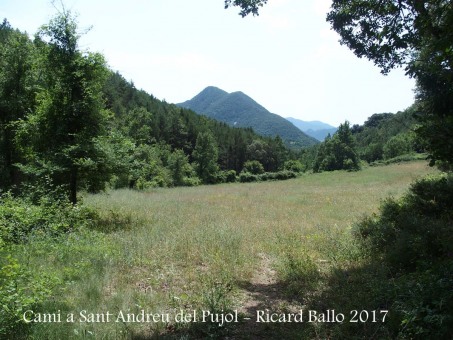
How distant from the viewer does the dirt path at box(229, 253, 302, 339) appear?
441cm

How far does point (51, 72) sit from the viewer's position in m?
11.9

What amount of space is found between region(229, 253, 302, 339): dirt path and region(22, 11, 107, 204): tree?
7.77m

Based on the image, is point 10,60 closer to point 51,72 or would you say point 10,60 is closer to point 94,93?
point 51,72

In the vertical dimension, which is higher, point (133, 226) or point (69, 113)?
point (69, 113)

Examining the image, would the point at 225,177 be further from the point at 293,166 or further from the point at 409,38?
the point at 409,38

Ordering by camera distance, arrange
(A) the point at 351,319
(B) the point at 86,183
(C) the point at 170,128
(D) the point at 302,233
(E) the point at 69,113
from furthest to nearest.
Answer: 1. (C) the point at 170,128
2. (B) the point at 86,183
3. (E) the point at 69,113
4. (D) the point at 302,233
5. (A) the point at 351,319

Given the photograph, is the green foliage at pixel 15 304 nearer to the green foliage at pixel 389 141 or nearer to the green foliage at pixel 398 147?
the green foliage at pixel 389 141

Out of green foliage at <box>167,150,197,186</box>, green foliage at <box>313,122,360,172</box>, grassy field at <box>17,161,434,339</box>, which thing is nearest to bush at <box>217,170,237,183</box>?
green foliage at <box>167,150,197,186</box>

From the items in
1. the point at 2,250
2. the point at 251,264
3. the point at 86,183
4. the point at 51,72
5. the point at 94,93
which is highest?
the point at 51,72

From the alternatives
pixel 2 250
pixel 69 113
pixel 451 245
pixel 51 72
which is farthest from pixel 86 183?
pixel 451 245

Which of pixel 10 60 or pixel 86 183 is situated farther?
pixel 10 60

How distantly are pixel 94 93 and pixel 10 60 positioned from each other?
13.2 metres

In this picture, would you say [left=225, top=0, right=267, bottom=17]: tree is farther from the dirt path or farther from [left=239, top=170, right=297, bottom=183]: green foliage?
[left=239, top=170, right=297, bottom=183]: green foliage

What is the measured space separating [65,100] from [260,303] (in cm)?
1065
